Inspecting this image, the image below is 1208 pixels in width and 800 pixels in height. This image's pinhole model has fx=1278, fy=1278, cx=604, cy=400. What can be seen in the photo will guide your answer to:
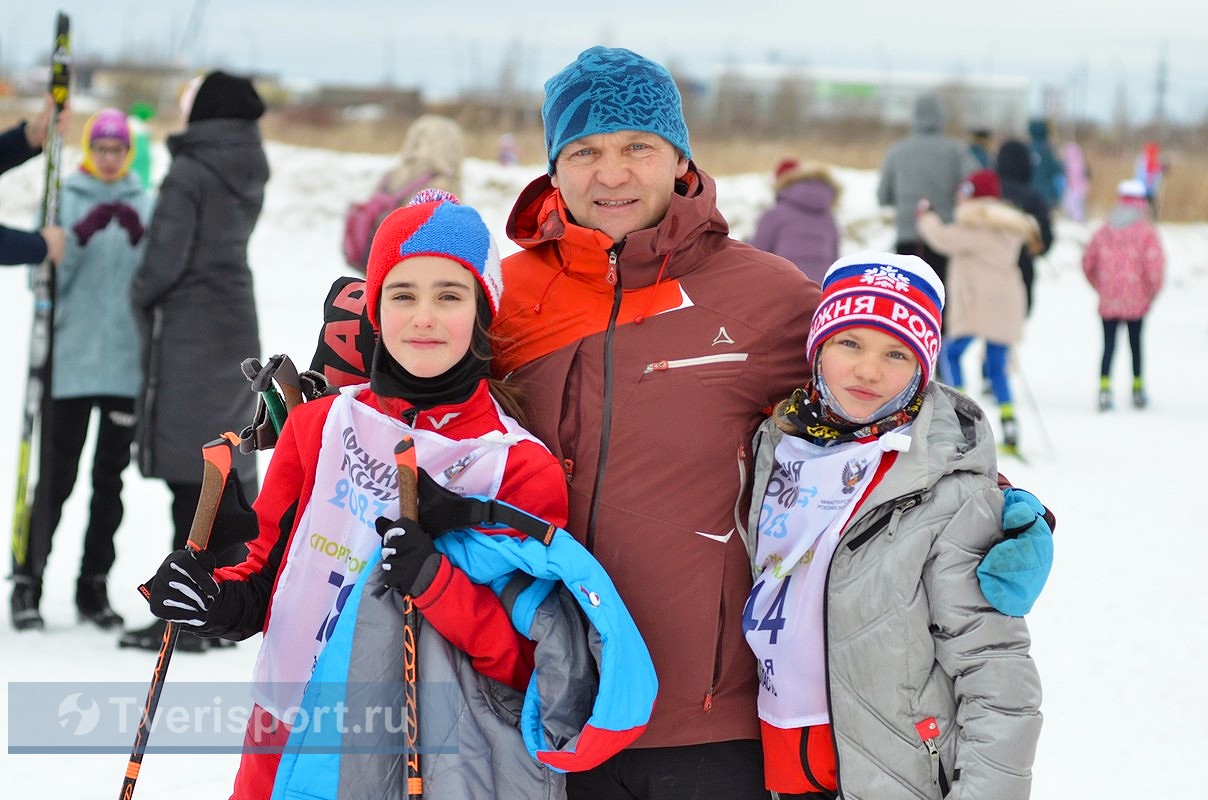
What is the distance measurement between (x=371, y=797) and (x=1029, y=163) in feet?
33.4

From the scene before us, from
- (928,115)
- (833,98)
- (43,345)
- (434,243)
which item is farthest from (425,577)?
(833,98)

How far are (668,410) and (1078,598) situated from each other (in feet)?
13.8

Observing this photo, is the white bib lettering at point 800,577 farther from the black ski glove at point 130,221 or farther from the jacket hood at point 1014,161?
the jacket hood at point 1014,161

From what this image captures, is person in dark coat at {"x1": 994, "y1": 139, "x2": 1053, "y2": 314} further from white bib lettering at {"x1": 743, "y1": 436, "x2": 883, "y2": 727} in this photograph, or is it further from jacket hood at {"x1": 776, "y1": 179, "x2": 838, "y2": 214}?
white bib lettering at {"x1": 743, "y1": 436, "x2": 883, "y2": 727}

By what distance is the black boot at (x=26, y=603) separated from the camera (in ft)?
16.6

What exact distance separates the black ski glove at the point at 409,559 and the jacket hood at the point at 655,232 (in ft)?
1.98

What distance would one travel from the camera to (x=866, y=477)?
223cm

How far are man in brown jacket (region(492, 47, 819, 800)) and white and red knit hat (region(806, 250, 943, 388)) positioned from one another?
97 millimetres

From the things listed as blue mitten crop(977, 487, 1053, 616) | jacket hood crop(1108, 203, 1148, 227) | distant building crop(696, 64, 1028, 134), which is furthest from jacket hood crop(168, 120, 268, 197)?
distant building crop(696, 64, 1028, 134)

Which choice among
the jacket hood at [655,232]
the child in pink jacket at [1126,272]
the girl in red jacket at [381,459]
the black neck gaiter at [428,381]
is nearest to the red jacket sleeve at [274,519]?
the girl in red jacket at [381,459]

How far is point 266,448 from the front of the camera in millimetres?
2545

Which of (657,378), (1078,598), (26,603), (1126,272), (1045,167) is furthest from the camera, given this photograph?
(1045,167)

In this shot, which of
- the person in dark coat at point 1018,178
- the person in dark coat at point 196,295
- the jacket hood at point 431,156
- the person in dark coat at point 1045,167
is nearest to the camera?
the person in dark coat at point 196,295

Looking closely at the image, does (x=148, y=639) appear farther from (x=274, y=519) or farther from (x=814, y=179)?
(x=814, y=179)
